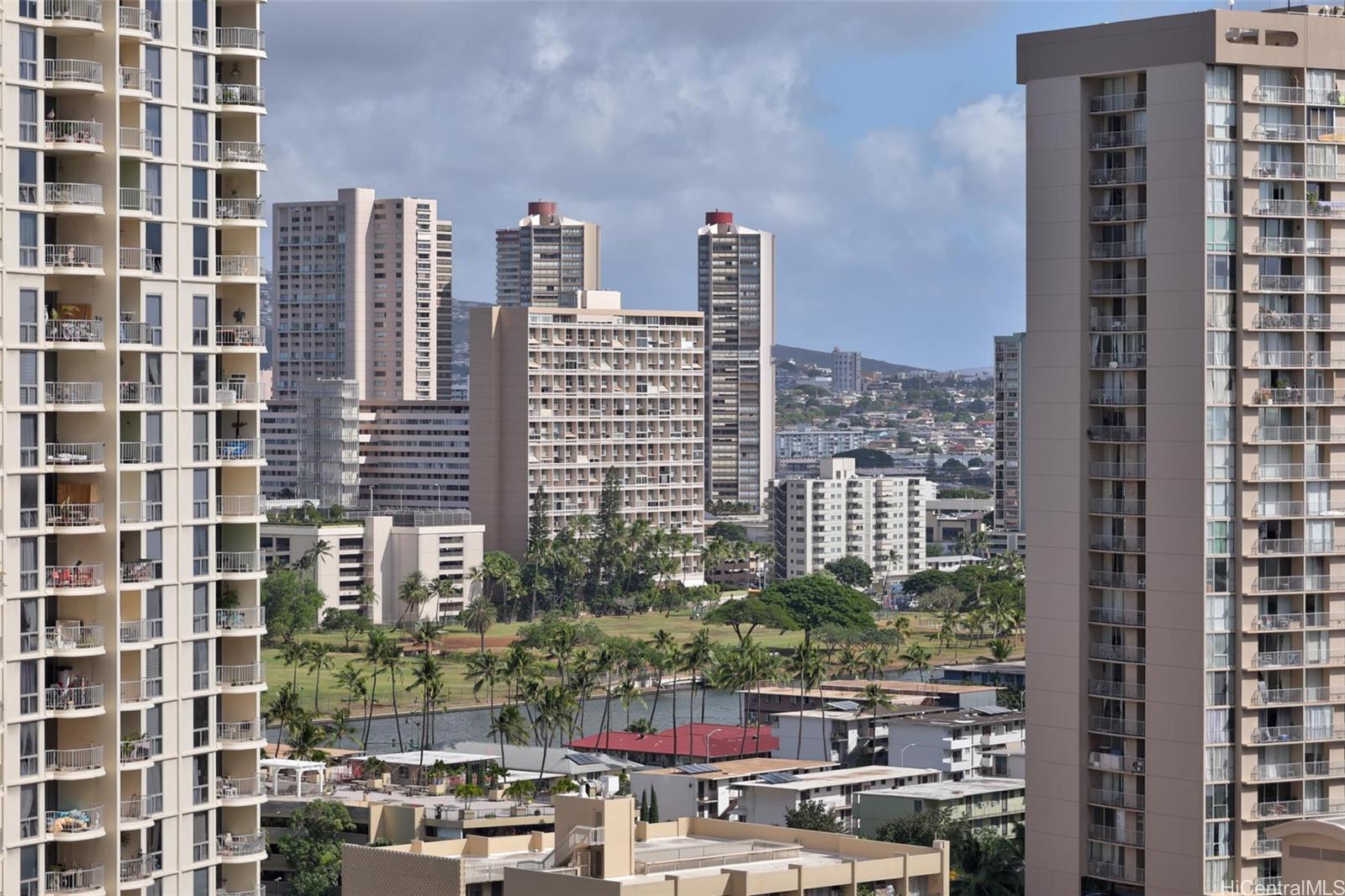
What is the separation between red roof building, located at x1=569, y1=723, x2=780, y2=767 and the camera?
320 feet

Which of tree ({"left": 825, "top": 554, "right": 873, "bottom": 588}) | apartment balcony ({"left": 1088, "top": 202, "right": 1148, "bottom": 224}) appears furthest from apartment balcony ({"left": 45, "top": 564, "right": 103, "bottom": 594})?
tree ({"left": 825, "top": 554, "right": 873, "bottom": 588})

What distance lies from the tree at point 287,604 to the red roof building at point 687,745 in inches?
1463

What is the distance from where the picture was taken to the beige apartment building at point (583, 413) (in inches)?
6796

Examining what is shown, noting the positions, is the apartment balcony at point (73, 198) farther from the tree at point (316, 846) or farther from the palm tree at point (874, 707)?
the palm tree at point (874, 707)

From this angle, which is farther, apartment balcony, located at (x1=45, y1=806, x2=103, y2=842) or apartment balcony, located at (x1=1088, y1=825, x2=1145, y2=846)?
apartment balcony, located at (x1=1088, y1=825, x2=1145, y2=846)

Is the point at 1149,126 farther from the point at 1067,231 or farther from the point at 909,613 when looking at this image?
the point at 909,613

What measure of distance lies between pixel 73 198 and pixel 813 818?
40.8 meters

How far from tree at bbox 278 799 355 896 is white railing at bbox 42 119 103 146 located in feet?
105

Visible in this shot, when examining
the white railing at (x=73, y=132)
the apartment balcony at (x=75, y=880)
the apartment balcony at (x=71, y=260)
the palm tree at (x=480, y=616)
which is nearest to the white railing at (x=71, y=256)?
the apartment balcony at (x=71, y=260)

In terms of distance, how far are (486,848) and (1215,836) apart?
15.6 metres

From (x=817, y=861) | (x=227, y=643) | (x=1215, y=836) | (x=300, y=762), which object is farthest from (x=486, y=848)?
(x=300, y=762)

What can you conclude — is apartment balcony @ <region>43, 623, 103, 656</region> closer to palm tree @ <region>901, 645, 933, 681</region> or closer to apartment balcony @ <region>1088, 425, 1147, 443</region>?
apartment balcony @ <region>1088, 425, 1147, 443</region>

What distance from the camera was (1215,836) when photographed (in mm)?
52469

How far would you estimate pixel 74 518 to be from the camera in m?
36.1
